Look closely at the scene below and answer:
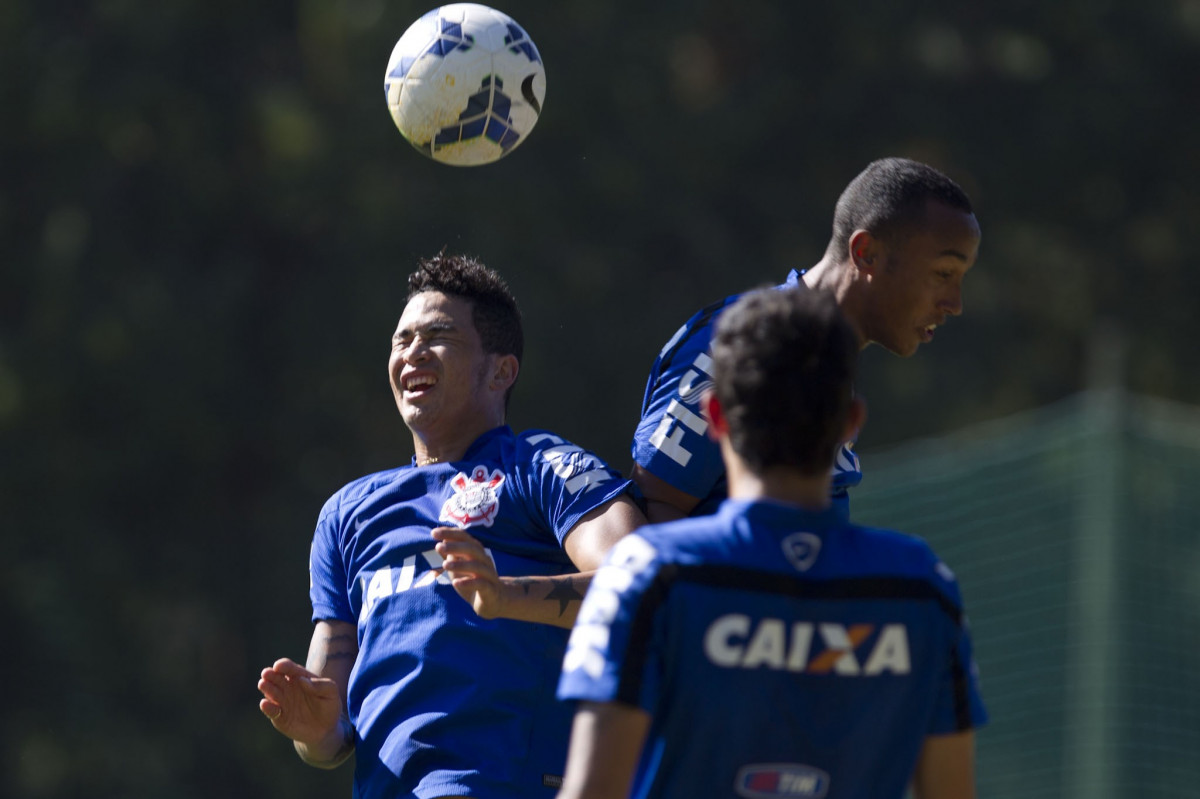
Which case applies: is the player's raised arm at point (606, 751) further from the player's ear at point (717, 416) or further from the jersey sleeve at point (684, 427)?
the jersey sleeve at point (684, 427)

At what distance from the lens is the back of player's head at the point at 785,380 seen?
3.23m

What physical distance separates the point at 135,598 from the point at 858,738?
16976 mm

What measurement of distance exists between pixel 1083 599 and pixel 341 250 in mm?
11314

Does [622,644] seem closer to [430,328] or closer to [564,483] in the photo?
[564,483]

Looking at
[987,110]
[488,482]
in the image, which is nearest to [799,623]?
[488,482]

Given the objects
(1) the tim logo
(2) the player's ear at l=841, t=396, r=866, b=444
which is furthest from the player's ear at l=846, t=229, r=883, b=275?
(1) the tim logo

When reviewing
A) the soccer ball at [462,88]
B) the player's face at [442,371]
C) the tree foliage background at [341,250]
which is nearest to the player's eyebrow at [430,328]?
the player's face at [442,371]

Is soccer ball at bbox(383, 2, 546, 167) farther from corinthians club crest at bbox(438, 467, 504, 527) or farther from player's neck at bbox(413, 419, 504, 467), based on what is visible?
corinthians club crest at bbox(438, 467, 504, 527)

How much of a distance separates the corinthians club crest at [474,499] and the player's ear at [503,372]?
1.36 ft

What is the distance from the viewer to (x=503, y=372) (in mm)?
5414

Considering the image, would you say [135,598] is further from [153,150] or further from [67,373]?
[153,150]

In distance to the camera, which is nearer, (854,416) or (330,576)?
(854,416)

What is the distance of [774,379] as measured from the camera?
127 inches

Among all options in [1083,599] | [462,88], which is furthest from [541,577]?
[1083,599]
